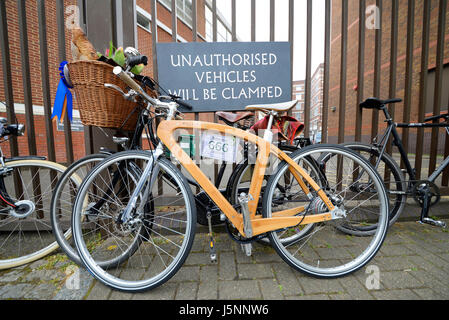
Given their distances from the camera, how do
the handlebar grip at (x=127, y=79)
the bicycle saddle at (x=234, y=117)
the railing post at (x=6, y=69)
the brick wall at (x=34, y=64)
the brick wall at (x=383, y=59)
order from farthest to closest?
the brick wall at (x=383, y=59) → the brick wall at (x=34, y=64) → the railing post at (x=6, y=69) → the bicycle saddle at (x=234, y=117) → the handlebar grip at (x=127, y=79)

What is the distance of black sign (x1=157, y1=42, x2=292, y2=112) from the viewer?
2229 millimetres

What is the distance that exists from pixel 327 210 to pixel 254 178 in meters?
0.64

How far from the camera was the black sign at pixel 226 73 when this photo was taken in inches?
87.7

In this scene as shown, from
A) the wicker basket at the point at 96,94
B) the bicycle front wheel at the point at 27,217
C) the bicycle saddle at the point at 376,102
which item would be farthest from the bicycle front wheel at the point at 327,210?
the bicycle front wheel at the point at 27,217

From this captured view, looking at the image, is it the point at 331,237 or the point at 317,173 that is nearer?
the point at 317,173

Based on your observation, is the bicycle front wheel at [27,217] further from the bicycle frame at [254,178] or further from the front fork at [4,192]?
the bicycle frame at [254,178]

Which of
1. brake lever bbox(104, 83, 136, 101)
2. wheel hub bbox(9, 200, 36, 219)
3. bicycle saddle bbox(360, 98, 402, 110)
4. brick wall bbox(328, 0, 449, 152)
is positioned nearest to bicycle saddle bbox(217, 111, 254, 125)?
brake lever bbox(104, 83, 136, 101)

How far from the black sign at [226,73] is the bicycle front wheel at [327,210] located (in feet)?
3.04

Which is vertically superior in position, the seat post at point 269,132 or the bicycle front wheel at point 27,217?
the seat post at point 269,132

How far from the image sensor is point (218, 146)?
1.67m

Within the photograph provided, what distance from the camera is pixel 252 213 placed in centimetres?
165
